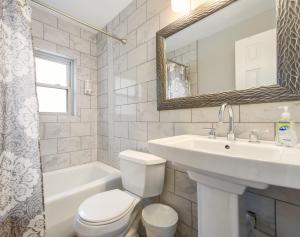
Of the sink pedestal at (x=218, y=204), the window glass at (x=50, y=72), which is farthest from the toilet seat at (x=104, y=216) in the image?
the window glass at (x=50, y=72)

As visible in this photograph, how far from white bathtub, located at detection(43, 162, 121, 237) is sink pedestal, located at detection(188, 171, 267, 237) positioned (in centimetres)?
110

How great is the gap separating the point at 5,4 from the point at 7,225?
1317mm

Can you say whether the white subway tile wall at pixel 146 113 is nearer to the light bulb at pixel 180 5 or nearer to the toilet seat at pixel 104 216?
the light bulb at pixel 180 5

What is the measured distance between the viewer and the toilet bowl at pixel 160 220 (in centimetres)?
121

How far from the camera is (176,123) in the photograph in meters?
1.41

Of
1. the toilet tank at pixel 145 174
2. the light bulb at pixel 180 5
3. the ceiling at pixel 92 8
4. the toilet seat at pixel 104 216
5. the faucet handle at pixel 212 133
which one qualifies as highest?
the ceiling at pixel 92 8

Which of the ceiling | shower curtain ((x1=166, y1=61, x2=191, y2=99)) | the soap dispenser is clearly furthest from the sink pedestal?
the ceiling

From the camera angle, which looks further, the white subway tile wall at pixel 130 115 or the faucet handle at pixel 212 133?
the faucet handle at pixel 212 133

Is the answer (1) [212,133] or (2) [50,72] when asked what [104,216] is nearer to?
(1) [212,133]

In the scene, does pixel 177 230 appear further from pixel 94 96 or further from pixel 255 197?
pixel 94 96

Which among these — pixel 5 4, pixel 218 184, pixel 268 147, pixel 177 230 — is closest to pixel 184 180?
pixel 177 230

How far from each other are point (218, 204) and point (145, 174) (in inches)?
25.4

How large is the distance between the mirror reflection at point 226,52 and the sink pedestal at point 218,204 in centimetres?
Answer: 58

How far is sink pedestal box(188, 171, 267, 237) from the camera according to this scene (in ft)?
2.62
